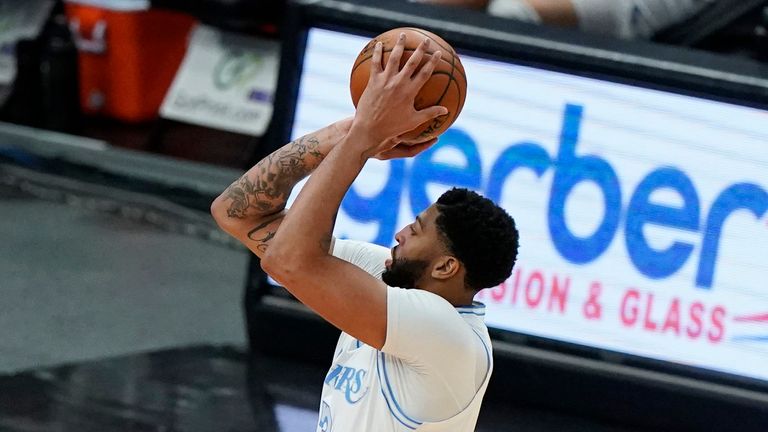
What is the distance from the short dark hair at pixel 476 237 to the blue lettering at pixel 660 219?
6.67ft

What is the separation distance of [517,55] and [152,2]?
3241 mm

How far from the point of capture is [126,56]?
26.3 ft

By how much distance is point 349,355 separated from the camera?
2.97 metres

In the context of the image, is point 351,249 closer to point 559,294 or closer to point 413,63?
point 413,63

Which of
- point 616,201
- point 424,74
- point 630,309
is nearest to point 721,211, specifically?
point 616,201

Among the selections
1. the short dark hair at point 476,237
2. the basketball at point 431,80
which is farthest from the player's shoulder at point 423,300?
the basketball at point 431,80

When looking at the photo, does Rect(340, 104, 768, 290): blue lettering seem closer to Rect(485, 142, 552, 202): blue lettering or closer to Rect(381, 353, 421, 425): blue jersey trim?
Rect(485, 142, 552, 202): blue lettering

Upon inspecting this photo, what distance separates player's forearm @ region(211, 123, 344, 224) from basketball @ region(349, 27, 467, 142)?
0.56 feet

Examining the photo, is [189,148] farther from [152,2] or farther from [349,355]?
[349,355]

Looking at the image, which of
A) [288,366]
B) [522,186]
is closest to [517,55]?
[522,186]

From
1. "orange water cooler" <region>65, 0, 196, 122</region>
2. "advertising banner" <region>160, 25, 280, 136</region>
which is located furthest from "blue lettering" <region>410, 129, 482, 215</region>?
"orange water cooler" <region>65, 0, 196, 122</region>

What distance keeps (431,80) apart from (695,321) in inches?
95.8

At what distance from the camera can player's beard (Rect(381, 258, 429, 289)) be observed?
290cm

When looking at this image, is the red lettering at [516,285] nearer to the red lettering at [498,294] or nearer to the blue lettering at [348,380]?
the red lettering at [498,294]
